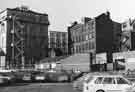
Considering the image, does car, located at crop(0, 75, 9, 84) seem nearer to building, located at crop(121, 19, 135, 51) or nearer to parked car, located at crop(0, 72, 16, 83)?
parked car, located at crop(0, 72, 16, 83)

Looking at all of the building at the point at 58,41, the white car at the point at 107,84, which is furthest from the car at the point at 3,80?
the building at the point at 58,41

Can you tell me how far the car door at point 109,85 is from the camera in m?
14.3

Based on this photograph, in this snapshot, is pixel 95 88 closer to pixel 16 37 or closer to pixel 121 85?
pixel 121 85

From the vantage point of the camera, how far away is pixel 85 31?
241 feet

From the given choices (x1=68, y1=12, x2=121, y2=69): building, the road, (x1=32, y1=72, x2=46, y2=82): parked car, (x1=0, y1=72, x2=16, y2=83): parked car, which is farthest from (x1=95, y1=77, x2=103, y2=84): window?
(x1=68, y1=12, x2=121, y2=69): building

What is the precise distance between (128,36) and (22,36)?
32653 millimetres

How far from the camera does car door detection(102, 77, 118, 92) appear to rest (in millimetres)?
14266

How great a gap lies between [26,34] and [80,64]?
91.0ft

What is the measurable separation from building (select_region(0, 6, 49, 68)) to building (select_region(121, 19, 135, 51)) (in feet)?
83.4

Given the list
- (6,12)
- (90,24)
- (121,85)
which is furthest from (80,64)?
(121,85)

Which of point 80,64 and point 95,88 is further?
point 80,64

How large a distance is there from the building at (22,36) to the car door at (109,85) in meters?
55.0

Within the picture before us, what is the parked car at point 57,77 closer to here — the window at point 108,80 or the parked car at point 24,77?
the parked car at point 24,77

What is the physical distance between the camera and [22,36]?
75.2 meters
